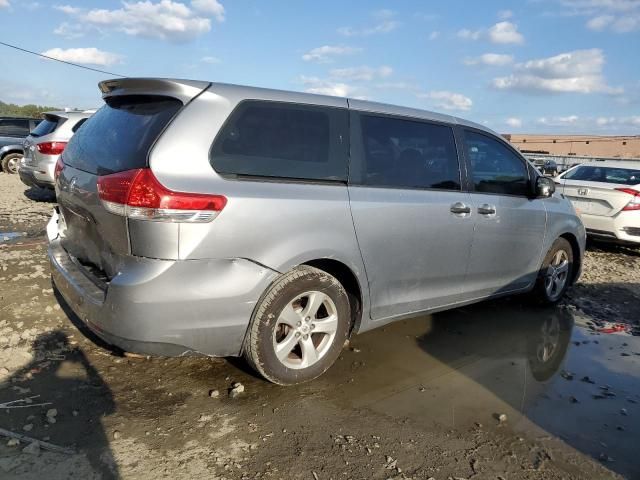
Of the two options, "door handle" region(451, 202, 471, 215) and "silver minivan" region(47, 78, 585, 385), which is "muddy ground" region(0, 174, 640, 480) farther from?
"door handle" region(451, 202, 471, 215)

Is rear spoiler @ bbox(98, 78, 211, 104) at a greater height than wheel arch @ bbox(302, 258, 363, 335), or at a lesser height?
greater

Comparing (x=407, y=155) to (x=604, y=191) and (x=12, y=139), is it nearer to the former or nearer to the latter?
Result: (x=604, y=191)

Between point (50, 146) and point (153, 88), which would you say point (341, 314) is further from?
point (50, 146)

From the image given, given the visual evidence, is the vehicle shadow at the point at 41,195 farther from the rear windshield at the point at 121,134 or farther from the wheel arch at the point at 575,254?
the wheel arch at the point at 575,254

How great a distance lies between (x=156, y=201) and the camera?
8.84 feet

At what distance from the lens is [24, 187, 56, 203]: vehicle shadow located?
10.6 m

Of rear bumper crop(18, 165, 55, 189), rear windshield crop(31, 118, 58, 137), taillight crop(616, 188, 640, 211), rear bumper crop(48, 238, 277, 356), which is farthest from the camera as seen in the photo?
rear windshield crop(31, 118, 58, 137)

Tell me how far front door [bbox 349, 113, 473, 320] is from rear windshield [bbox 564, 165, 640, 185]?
6209mm

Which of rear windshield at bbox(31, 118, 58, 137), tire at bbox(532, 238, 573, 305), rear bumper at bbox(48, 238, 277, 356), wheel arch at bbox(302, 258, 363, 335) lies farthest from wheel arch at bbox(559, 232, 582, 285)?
rear windshield at bbox(31, 118, 58, 137)

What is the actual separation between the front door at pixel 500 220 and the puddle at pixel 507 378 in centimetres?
47

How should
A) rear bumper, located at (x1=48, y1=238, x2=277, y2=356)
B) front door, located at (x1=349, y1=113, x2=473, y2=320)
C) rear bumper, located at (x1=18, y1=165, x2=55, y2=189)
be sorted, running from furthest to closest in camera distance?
rear bumper, located at (x1=18, y1=165, x2=55, y2=189)
front door, located at (x1=349, y1=113, x2=473, y2=320)
rear bumper, located at (x1=48, y1=238, x2=277, y2=356)

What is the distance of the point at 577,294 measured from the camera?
19.7 ft

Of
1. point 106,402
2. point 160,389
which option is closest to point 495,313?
point 160,389

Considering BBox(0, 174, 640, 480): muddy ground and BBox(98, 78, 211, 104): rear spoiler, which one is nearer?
BBox(0, 174, 640, 480): muddy ground
